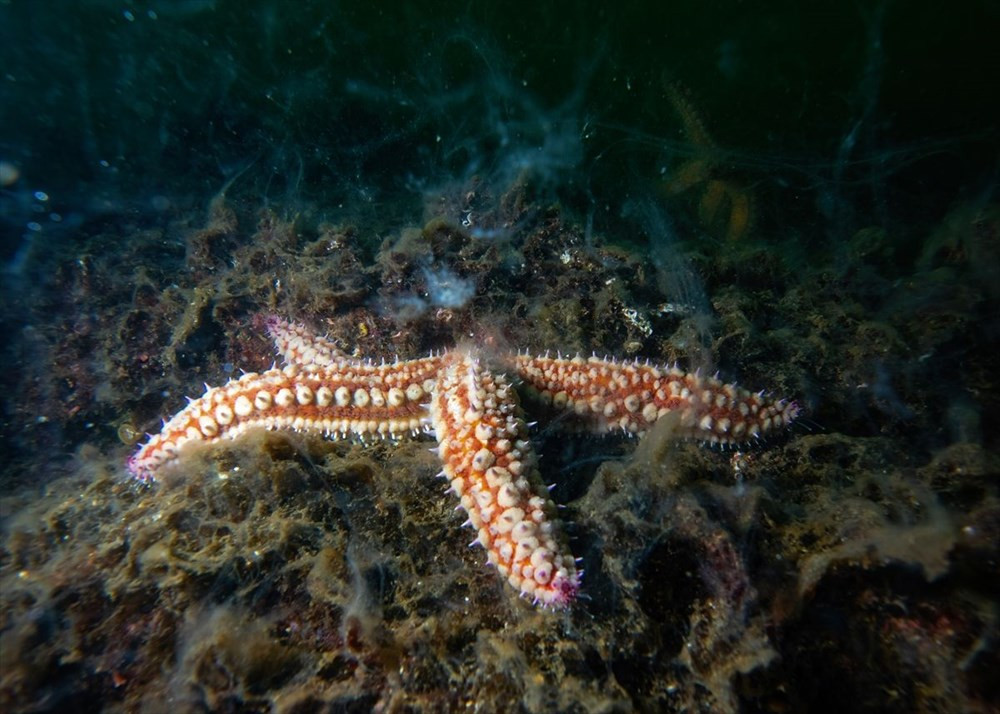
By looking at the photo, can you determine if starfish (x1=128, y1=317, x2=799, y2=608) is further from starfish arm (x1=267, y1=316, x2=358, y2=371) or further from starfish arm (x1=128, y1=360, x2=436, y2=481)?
starfish arm (x1=267, y1=316, x2=358, y2=371)

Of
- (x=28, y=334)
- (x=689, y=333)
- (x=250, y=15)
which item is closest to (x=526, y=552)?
(x=689, y=333)

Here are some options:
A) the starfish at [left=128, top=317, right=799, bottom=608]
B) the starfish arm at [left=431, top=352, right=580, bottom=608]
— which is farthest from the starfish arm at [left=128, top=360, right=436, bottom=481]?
the starfish arm at [left=431, top=352, right=580, bottom=608]

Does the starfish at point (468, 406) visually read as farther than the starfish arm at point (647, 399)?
No

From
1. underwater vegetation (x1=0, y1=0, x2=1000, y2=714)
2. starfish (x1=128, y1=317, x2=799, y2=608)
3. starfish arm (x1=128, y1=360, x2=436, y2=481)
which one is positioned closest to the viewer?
underwater vegetation (x1=0, y1=0, x2=1000, y2=714)

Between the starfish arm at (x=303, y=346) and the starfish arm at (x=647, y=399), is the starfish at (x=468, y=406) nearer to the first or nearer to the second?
the starfish arm at (x=647, y=399)

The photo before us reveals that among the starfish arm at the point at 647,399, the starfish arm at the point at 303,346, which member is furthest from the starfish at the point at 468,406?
the starfish arm at the point at 303,346

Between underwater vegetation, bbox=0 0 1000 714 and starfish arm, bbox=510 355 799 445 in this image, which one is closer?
underwater vegetation, bbox=0 0 1000 714

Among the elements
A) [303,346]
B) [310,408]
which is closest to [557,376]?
[310,408]
